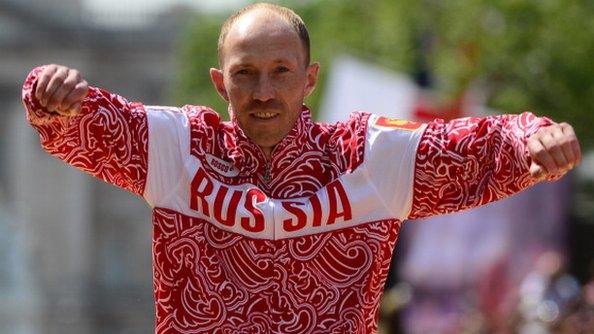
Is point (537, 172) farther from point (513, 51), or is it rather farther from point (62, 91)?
point (513, 51)

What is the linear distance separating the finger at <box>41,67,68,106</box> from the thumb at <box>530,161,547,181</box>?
4.70 feet

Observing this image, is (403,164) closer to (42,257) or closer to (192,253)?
(192,253)

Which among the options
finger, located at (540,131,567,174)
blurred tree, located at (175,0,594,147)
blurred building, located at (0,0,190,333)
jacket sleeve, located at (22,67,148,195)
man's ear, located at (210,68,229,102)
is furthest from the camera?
blurred building, located at (0,0,190,333)

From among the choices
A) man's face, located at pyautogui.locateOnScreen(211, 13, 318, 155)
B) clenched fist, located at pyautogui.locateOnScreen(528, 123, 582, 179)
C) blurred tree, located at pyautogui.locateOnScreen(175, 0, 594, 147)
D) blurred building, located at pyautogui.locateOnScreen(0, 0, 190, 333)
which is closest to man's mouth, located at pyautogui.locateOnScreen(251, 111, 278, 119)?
man's face, located at pyautogui.locateOnScreen(211, 13, 318, 155)

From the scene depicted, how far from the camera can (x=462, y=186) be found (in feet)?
22.0

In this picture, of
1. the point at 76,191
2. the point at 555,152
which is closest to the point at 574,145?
the point at 555,152

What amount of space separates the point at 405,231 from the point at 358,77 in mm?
2027

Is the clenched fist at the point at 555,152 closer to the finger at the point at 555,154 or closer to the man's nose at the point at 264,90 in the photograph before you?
the finger at the point at 555,154

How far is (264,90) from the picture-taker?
654cm

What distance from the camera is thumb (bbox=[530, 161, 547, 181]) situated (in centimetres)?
621

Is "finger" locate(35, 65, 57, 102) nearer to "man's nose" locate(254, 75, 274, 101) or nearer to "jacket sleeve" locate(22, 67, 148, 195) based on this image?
"jacket sleeve" locate(22, 67, 148, 195)

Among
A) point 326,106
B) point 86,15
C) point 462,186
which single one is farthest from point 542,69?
point 86,15

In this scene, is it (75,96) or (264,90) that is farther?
(264,90)

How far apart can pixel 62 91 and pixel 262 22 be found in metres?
0.74
